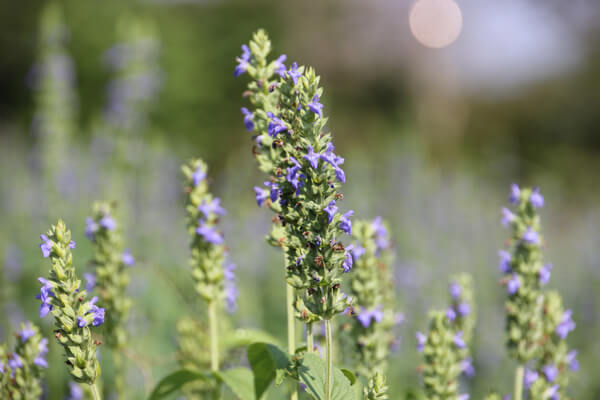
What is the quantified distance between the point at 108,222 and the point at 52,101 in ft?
15.5

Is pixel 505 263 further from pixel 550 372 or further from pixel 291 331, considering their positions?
pixel 291 331

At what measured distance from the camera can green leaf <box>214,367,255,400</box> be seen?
2032 mm

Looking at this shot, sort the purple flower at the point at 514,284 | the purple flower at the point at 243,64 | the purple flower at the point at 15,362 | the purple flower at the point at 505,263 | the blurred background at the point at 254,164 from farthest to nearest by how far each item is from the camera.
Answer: the blurred background at the point at 254,164 → the purple flower at the point at 505,263 → the purple flower at the point at 514,284 → the purple flower at the point at 243,64 → the purple flower at the point at 15,362

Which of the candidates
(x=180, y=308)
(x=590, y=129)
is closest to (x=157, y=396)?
(x=180, y=308)

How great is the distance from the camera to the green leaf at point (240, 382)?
2.03m

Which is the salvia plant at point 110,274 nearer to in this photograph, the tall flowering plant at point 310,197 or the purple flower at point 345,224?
the tall flowering plant at point 310,197

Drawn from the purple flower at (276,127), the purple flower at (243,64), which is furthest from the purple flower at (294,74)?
the purple flower at (243,64)

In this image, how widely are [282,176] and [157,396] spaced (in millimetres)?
1019

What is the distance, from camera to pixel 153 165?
25.9 feet

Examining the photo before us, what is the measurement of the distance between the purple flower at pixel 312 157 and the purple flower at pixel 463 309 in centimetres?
122

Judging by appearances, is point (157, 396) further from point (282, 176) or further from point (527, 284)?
point (527, 284)

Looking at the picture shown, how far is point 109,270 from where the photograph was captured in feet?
8.04

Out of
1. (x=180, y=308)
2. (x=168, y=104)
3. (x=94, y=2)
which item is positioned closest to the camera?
(x=180, y=308)

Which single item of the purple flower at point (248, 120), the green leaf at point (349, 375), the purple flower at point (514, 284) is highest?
the purple flower at point (248, 120)
